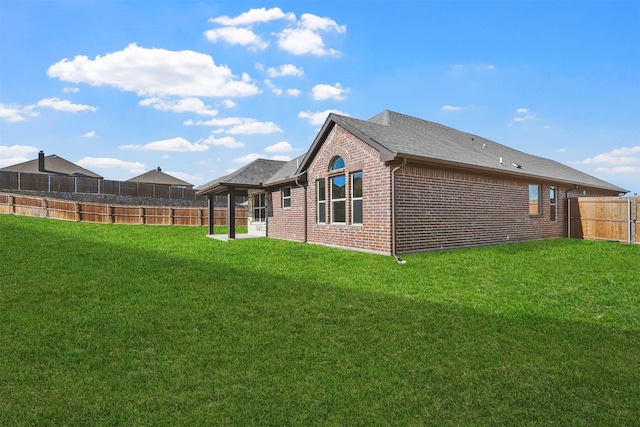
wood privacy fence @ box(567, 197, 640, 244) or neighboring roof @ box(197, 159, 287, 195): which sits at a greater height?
neighboring roof @ box(197, 159, 287, 195)

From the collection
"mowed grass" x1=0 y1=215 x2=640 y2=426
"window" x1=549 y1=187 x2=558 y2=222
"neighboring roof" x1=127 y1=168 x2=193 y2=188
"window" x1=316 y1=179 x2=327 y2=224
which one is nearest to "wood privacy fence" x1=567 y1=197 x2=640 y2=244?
"window" x1=549 y1=187 x2=558 y2=222

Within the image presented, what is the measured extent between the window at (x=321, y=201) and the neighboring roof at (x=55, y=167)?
45.7 meters

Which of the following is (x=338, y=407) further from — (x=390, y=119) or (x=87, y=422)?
(x=390, y=119)

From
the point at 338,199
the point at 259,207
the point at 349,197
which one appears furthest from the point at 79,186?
the point at 349,197

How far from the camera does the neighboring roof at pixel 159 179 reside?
5624cm

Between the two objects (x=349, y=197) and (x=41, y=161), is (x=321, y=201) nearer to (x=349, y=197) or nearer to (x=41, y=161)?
(x=349, y=197)

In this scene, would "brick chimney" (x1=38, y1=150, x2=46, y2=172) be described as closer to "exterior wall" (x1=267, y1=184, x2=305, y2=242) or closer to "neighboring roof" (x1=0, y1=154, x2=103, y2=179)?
"neighboring roof" (x1=0, y1=154, x2=103, y2=179)

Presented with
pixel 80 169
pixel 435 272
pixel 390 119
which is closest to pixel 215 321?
pixel 435 272

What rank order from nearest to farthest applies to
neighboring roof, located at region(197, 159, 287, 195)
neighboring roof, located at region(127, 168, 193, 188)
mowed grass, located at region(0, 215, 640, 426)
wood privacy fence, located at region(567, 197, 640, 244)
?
mowed grass, located at region(0, 215, 640, 426), wood privacy fence, located at region(567, 197, 640, 244), neighboring roof, located at region(197, 159, 287, 195), neighboring roof, located at region(127, 168, 193, 188)

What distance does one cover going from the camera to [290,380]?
377 centimetres

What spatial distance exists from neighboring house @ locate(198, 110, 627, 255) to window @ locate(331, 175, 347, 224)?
37mm

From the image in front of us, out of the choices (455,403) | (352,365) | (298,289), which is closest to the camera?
(455,403)

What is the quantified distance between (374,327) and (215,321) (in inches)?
94.5

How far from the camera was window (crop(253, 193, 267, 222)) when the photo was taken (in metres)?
20.1
